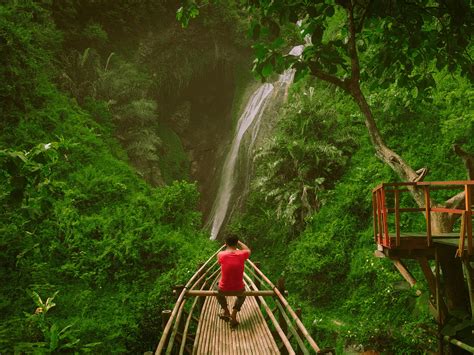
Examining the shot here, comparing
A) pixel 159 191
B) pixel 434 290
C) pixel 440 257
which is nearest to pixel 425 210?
pixel 440 257

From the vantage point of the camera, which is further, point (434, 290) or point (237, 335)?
point (434, 290)

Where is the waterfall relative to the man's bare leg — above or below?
above

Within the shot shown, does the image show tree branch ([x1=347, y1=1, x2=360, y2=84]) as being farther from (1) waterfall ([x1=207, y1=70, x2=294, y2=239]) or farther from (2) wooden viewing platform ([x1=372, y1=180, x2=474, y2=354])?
(1) waterfall ([x1=207, y1=70, x2=294, y2=239])

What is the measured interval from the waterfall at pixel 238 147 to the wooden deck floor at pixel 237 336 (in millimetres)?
11736

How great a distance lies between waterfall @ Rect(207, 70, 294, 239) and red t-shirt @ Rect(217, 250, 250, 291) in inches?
494

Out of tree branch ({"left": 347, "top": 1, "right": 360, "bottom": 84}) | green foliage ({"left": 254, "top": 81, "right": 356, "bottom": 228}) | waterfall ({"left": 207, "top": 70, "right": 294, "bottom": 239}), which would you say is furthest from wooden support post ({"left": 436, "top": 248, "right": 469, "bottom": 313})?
waterfall ({"left": 207, "top": 70, "right": 294, "bottom": 239})

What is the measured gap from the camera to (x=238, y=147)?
22078 millimetres

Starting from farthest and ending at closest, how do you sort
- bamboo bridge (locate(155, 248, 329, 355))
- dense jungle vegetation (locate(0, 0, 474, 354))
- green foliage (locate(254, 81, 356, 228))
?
green foliage (locate(254, 81, 356, 228)) → dense jungle vegetation (locate(0, 0, 474, 354)) → bamboo bridge (locate(155, 248, 329, 355))

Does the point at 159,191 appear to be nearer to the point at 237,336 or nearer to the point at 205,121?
the point at 237,336

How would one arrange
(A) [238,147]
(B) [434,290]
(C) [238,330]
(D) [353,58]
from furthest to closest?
(A) [238,147] < (B) [434,290] < (C) [238,330] < (D) [353,58]

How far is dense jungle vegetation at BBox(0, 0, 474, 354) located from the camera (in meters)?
6.08

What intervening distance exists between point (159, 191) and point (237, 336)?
8422 mm

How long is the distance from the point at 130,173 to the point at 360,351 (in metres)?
9.58

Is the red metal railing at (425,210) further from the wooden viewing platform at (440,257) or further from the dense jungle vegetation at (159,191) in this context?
the dense jungle vegetation at (159,191)
